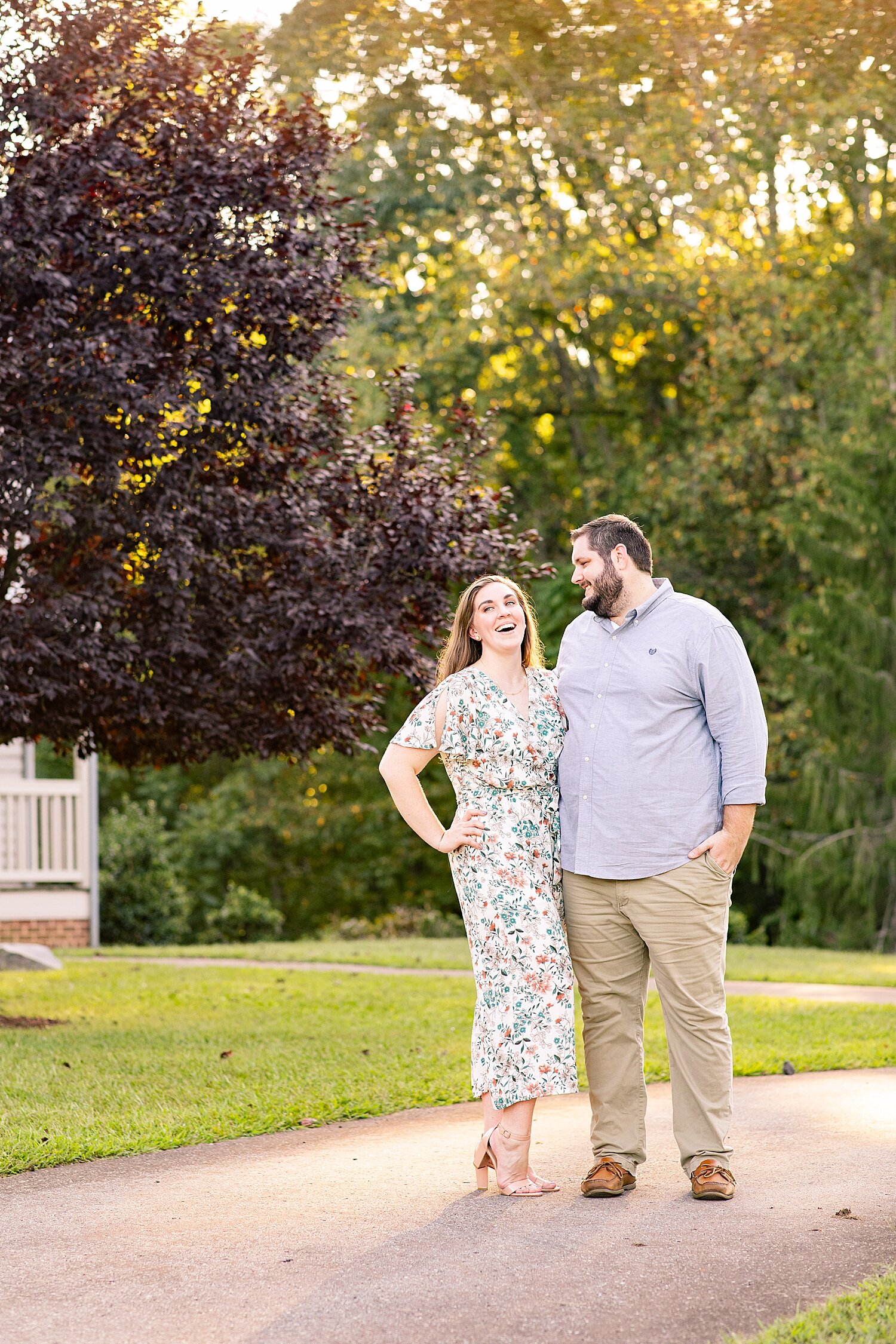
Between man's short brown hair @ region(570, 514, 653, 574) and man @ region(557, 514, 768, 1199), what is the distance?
0.01 metres

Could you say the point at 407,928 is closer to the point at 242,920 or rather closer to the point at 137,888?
the point at 242,920

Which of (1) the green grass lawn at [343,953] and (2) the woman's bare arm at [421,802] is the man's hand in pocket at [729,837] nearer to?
(2) the woman's bare arm at [421,802]

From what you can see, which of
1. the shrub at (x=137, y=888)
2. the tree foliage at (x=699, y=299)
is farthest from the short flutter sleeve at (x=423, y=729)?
the tree foliage at (x=699, y=299)

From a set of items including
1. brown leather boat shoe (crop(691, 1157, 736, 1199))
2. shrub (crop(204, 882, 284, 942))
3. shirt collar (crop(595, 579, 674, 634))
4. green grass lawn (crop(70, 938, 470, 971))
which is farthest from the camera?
shrub (crop(204, 882, 284, 942))

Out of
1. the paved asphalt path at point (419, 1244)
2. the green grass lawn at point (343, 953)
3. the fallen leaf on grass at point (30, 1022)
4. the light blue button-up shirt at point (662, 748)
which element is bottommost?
the green grass lawn at point (343, 953)

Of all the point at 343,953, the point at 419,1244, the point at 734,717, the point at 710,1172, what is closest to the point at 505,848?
the point at 734,717

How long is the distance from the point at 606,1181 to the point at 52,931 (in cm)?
1361

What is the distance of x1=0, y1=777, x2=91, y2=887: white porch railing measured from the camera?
56.8 feet

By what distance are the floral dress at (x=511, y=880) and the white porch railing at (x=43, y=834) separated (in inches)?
503

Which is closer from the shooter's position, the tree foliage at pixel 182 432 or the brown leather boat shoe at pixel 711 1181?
the brown leather boat shoe at pixel 711 1181

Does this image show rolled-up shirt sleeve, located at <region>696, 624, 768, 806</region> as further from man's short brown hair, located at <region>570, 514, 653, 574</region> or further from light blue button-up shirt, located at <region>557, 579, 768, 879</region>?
man's short brown hair, located at <region>570, 514, 653, 574</region>

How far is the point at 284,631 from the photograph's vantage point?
29.9ft

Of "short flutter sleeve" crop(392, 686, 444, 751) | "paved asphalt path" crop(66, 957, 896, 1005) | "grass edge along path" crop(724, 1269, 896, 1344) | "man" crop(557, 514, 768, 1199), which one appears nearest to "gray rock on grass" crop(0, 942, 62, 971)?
"paved asphalt path" crop(66, 957, 896, 1005)

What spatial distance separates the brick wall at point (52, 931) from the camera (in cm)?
1736
